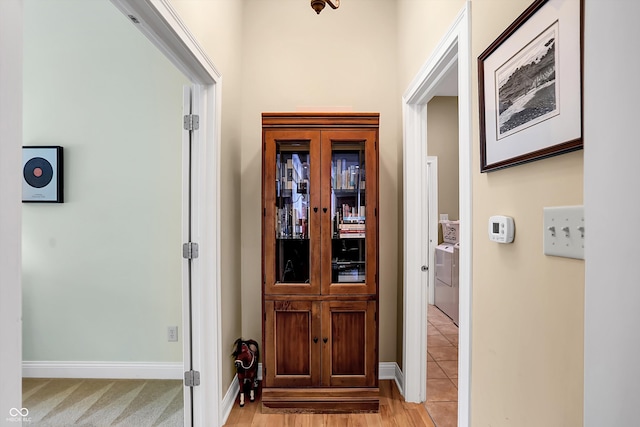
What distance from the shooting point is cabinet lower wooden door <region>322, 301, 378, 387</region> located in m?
2.20

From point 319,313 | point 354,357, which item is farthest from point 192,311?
point 354,357

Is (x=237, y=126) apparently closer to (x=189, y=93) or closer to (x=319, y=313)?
(x=189, y=93)

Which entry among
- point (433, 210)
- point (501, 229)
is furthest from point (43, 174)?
point (433, 210)

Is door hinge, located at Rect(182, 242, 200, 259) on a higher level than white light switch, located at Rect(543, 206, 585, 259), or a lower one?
lower

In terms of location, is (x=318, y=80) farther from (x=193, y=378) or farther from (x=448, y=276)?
(x=448, y=276)

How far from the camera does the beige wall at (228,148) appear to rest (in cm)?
196

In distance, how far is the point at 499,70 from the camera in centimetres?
109

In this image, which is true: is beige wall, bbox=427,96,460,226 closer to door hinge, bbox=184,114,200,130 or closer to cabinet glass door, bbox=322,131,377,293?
Answer: cabinet glass door, bbox=322,131,377,293

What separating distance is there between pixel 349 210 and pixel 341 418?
1.42 meters

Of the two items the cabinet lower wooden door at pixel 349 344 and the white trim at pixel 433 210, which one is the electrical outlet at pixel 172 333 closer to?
the cabinet lower wooden door at pixel 349 344

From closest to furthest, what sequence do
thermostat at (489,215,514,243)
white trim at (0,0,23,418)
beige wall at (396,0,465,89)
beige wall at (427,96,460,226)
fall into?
white trim at (0,0,23,418) < thermostat at (489,215,514,243) < beige wall at (396,0,465,89) < beige wall at (427,96,460,226)

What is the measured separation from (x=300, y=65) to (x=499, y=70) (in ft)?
6.35

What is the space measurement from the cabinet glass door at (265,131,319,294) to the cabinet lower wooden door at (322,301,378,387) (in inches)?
9.7

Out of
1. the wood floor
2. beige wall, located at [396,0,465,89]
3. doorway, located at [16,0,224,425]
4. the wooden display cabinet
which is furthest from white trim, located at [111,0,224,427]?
beige wall, located at [396,0,465,89]
